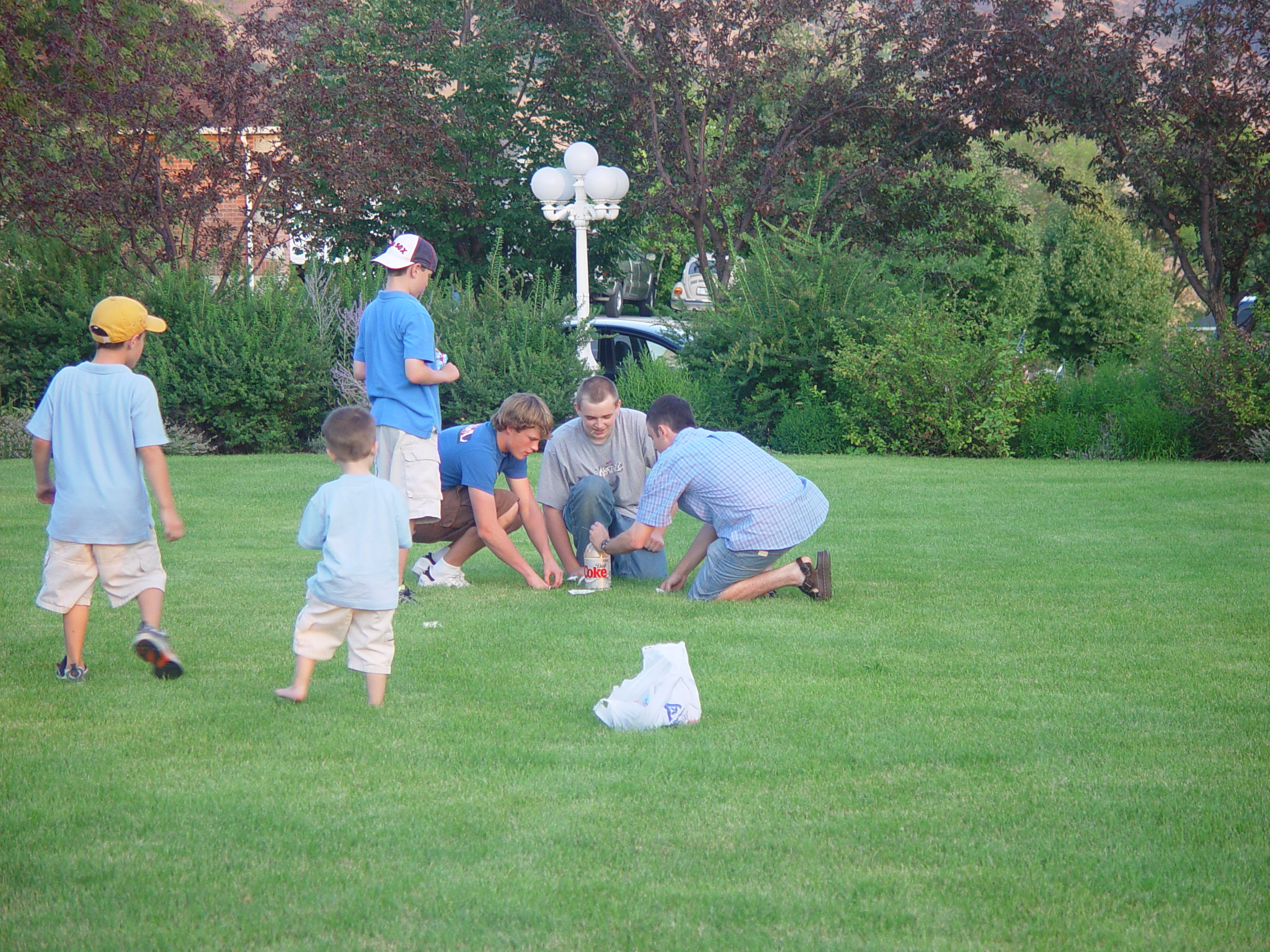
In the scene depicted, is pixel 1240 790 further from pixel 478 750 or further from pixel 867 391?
pixel 867 391

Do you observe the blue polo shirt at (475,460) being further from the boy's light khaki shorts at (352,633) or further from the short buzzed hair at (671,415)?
the boy's light khaki shorts at (352,633)

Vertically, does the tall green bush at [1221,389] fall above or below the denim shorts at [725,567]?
above

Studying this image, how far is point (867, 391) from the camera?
14.8 m

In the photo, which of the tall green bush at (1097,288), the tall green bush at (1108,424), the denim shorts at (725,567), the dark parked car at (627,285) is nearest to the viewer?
the denim shorts at (725,567)

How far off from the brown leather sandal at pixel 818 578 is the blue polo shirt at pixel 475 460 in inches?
66.2

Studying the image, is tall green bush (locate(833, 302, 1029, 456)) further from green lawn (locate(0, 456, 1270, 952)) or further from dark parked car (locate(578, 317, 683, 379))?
green lawn (locate(0, 456, 1270, 952))

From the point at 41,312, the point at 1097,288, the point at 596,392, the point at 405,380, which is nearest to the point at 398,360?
the point at 405,380

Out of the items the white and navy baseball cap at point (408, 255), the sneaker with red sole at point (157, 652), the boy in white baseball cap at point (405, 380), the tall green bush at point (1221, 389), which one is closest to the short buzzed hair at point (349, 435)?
the sneaker with red sole at point (157, 652)

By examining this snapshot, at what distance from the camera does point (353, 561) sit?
476 centimetres

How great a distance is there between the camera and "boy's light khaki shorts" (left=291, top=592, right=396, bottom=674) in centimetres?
482

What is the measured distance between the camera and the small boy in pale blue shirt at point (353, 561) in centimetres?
476

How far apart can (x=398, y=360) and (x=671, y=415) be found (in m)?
1.51

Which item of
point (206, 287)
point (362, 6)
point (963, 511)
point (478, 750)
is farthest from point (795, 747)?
point (362, 6)

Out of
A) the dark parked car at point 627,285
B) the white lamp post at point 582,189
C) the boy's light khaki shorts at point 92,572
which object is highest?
the white lamp post at point 582,189
